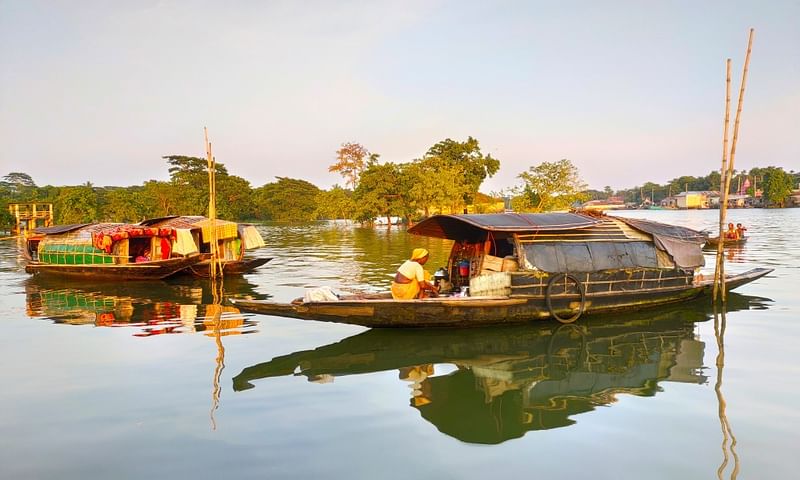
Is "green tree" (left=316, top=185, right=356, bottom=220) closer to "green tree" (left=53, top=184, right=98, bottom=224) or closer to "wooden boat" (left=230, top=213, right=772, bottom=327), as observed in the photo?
"green tree" (left=53, top=184, right=98, bottom=224)

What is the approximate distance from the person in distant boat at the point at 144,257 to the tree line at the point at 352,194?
20262 millimetres

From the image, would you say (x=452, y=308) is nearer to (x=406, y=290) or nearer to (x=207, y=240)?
(x=406, y=290)

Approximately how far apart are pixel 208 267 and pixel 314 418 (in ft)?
40.3

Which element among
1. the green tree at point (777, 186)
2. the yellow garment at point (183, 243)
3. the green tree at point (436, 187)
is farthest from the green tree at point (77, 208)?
the green tree at point (777, 186)

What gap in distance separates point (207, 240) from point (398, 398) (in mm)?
12326

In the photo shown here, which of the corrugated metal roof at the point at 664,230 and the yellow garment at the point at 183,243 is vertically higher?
the corrugated metal roof at the point at 664,230

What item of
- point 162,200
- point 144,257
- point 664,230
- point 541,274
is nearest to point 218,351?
point 541,274

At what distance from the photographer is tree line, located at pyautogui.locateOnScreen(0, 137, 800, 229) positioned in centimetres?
3406

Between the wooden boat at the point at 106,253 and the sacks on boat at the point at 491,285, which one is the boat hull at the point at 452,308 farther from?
the wooden boat at the point at 106,253

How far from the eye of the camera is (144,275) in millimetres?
15734

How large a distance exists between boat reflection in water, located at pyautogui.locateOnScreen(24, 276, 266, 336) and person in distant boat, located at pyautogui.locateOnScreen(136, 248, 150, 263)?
0.80 metres

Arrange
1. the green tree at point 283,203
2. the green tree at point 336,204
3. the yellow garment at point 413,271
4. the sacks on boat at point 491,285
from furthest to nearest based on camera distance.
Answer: the green tree at point 283,203, the green tree at point 336,204, the sacks on boat at point 491,285, the yellow garment at point 413,271

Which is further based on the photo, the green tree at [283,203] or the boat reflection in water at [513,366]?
the green tree at [283,203]

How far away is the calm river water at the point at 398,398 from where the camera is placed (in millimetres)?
4453
